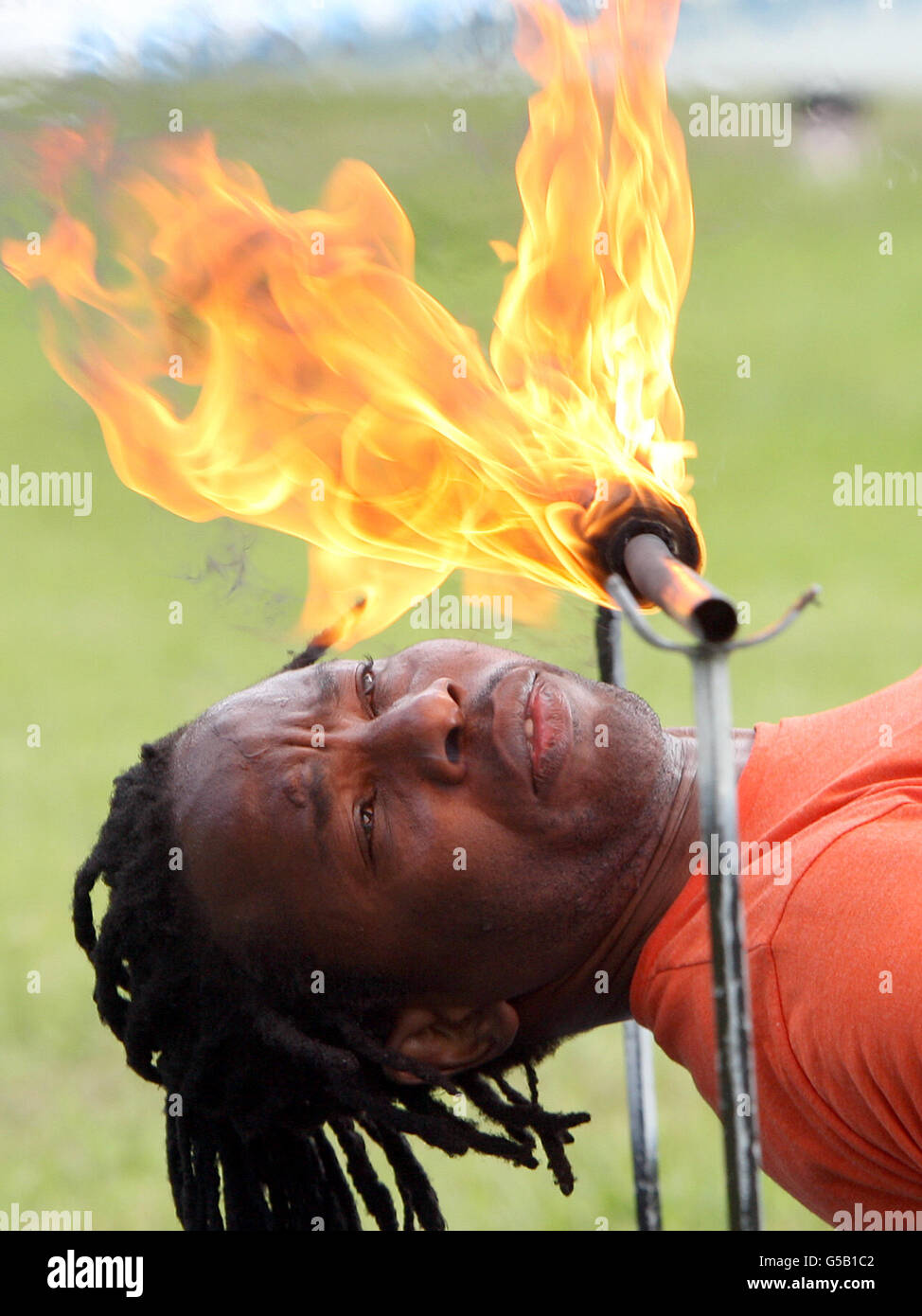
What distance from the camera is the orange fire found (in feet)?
8.91

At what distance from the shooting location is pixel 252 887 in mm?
2588

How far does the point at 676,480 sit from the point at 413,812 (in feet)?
2.40

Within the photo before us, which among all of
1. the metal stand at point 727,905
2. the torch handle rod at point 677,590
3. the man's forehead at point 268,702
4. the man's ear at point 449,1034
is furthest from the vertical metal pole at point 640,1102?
the metal stand at point 727,905

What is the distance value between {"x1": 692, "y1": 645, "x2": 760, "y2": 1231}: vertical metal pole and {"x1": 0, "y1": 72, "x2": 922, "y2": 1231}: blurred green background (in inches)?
52.2

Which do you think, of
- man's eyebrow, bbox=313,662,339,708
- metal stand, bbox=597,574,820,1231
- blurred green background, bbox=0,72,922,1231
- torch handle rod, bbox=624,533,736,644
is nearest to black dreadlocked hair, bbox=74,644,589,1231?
man's eyebrow, bbox=313,662,339,708

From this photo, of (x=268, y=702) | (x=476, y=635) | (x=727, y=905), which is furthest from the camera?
(x=476, y=635)

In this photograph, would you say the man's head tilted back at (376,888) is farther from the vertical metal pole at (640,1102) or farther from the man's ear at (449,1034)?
the vertical metal pole at (640,1102)

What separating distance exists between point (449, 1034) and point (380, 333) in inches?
53.4

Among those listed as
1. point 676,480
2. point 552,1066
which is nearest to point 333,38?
point 676,480

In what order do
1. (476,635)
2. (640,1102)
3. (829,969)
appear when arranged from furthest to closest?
1. (476,635)
2. (640,1102)
3. (829,969)

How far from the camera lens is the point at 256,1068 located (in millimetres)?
2789

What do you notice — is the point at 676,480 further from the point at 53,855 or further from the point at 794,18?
the point at 794,18

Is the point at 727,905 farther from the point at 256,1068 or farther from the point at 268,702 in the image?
the point at 256,1068

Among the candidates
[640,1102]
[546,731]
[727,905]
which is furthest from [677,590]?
[640,1102]
